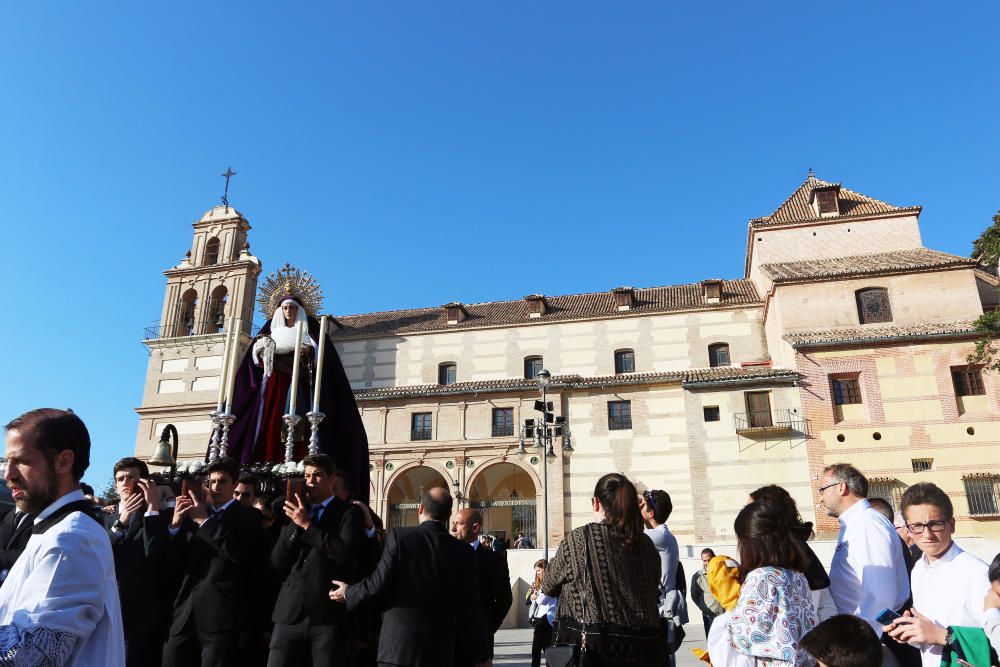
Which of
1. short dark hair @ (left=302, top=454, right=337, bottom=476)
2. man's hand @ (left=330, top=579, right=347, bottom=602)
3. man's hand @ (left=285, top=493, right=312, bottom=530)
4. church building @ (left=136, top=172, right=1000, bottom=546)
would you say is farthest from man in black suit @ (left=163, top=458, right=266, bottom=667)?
church building @ (left=136, top=172, right=1000, bottom=546)

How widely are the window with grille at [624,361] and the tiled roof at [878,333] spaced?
7.16 metres

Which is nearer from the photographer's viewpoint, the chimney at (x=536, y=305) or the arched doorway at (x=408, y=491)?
the arched doorway at (x=408, y=491)

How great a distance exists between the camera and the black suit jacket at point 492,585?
617 centimetres

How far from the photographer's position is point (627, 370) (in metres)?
32.4

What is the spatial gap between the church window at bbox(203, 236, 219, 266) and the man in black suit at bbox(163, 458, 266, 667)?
34340mm

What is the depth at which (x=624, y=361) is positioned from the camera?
107 ft

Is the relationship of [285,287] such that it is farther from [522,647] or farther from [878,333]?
[878,333]

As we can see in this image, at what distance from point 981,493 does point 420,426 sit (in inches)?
833

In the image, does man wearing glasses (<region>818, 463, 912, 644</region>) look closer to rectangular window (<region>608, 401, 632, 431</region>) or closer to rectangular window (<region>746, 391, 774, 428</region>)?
rectangular window (<region>746, 391, 774, 428</region>)

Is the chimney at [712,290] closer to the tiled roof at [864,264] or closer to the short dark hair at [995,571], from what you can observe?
the tiled roof at [864,264]

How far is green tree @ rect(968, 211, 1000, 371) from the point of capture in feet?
73.8

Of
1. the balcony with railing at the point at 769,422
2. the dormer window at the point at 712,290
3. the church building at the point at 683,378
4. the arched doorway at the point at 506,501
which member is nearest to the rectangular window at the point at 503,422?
the church building at the point at 683,378

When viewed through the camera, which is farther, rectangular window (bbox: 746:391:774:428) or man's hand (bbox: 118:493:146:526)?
rectangular window (bbox: 746:391:774:428)

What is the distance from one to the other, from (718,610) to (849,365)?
2277cm
